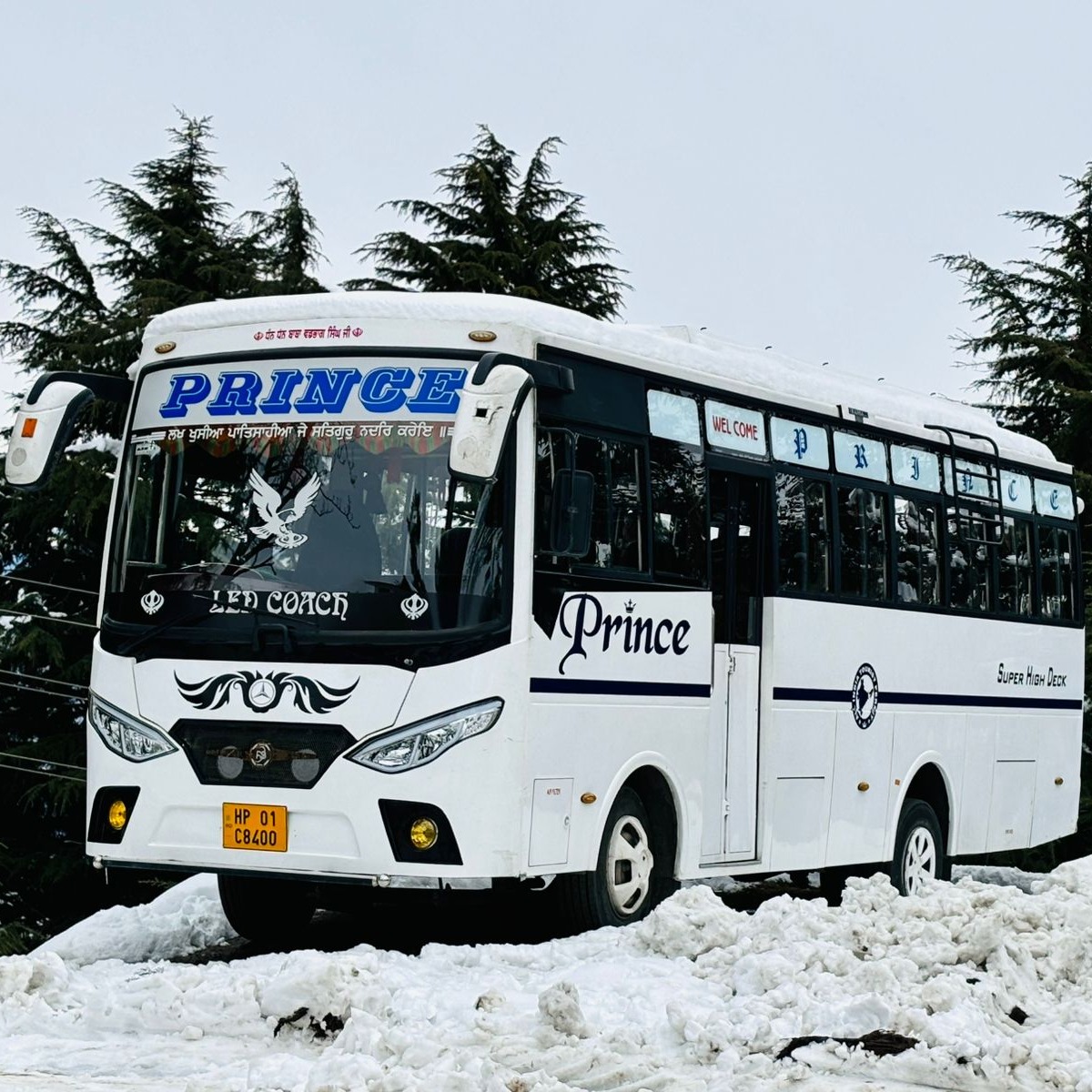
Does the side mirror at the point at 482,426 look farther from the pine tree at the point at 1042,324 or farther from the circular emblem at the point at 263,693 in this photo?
the pine tree at the point at 1042,324

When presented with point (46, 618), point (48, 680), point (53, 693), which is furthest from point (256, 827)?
point (53, 693)

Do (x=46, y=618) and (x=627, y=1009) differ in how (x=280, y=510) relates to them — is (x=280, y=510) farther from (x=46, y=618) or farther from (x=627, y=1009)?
(x=46, y=618)

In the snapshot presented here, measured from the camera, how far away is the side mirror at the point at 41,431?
33.3 ft

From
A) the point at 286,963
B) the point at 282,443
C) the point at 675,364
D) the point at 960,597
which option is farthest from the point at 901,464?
the point at 286,963

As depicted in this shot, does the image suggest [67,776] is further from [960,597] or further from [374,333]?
[374,333]

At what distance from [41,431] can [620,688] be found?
338 cm

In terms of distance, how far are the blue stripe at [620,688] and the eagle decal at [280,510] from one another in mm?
1430

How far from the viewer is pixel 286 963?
848 cm

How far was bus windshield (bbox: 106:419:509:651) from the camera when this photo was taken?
980 cm

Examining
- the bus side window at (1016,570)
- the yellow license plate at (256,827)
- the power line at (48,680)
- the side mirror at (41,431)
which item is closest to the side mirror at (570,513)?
the yellow license plate at (256,827)

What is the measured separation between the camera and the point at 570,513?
10.0 m

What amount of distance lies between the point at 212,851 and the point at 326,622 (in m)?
1.31

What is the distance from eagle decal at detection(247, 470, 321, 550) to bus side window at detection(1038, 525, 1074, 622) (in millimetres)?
8528

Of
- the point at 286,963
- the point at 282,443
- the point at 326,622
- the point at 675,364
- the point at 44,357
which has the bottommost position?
the point at 286,963
